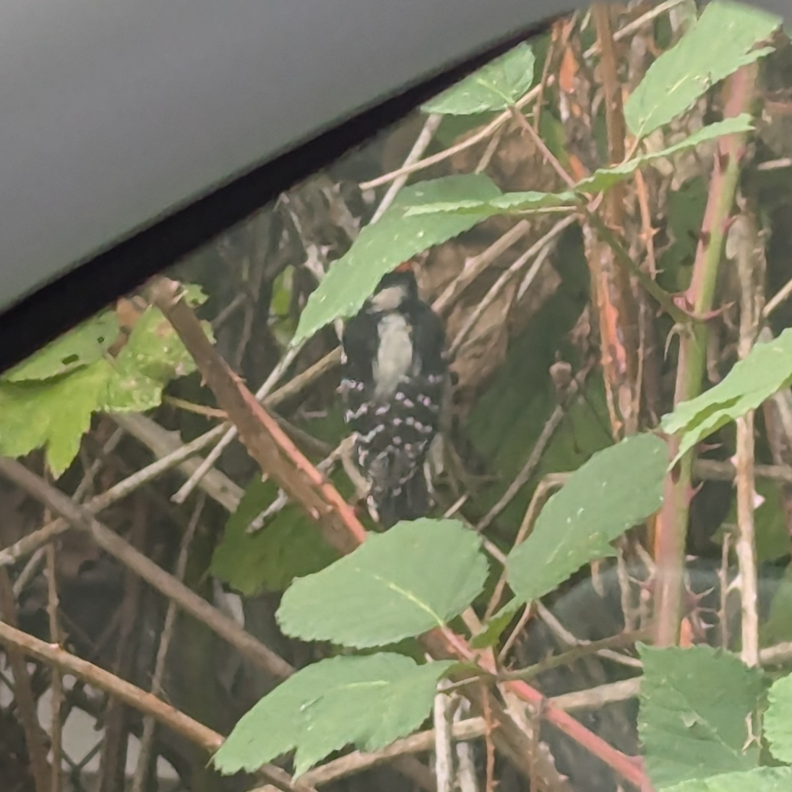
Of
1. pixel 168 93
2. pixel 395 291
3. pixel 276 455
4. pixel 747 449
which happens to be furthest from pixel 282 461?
pixel 168 93

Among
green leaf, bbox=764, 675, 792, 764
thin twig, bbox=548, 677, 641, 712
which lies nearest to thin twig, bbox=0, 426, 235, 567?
thin twig, bbox=548, 677, 641, 712

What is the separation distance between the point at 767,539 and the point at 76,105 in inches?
15.9

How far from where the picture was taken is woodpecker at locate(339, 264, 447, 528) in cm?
47

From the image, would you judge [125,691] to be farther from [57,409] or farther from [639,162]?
[639,162]

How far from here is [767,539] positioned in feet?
1.44

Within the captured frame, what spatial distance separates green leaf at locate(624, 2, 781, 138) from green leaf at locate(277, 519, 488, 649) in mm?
174

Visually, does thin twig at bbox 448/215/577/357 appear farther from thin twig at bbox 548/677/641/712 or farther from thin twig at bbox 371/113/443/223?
thin twig at bbox 548/677/641/712

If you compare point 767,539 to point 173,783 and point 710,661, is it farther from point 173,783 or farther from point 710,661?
point 173,783

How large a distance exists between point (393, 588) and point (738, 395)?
0.18 meters

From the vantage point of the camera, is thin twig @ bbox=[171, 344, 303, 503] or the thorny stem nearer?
the thorny stem

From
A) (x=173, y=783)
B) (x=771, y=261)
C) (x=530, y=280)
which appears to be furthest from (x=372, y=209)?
(x=173, y=783)

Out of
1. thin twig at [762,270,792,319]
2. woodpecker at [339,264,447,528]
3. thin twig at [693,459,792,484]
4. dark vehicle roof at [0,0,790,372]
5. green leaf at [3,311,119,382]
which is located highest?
dark vehicle roof at [0,0,790,372]

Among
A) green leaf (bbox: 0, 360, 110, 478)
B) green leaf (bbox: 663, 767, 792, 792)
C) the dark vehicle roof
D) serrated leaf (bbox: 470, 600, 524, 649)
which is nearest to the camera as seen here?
the dark vehicle roof

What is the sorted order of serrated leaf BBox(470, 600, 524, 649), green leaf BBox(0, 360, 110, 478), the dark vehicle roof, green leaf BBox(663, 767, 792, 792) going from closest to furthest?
the dark vehicle roof < green leaf BBox(663, 767, 792, 792) < serrated leaf BBox(470, 600, 524, 649) < green leaf BBox(0, 360, 110, 478)
